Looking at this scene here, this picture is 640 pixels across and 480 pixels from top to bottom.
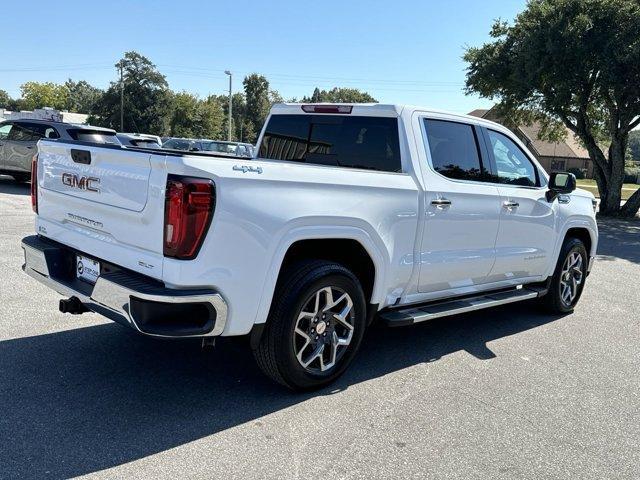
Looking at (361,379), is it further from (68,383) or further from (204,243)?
(68,383)

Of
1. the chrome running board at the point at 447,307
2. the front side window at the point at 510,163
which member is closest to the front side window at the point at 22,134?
the front side window at the point at 510,163

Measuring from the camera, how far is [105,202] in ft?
11.2

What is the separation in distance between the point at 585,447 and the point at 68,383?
10.9 feet

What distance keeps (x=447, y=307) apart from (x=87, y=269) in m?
2.75

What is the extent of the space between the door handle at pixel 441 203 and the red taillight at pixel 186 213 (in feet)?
6.35

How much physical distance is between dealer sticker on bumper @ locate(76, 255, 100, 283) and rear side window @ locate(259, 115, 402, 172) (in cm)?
199

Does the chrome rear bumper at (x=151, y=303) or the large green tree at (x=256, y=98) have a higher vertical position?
the large green tree at (x=256, y=98)

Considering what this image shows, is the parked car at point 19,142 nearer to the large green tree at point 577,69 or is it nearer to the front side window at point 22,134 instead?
the front side window at point 22,134

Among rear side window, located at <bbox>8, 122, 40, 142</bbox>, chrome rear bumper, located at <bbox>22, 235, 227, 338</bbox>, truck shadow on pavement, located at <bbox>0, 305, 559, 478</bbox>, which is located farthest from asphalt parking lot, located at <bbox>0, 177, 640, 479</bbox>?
rear side window, located at <bbox>8, 122, 40, 142</bbox>

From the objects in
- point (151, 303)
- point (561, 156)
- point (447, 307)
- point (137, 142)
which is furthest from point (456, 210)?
point (561, 156)

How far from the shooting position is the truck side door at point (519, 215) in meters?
5.06

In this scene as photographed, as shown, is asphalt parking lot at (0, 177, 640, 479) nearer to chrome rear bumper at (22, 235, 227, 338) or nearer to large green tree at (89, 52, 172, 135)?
chrome rear bumper at (22, 235, 227, 338)

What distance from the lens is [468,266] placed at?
4.72m

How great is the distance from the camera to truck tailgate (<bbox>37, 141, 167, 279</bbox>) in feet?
10.2
